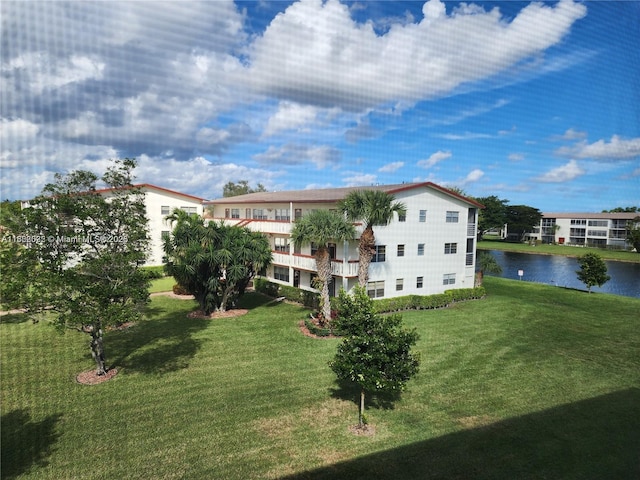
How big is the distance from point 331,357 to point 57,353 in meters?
9.88

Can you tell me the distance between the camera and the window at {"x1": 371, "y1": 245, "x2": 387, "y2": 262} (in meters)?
19.6

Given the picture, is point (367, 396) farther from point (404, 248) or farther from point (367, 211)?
point (404, 248)

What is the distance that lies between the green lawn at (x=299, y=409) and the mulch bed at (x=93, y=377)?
0.23 m

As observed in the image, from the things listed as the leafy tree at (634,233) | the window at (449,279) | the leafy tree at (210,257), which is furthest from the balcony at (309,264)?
the leafy tree at (634,233)

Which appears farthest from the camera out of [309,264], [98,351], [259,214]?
[259,214]

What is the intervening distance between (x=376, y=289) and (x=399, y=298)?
4.42 ft

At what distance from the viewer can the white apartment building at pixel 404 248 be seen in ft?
64.6

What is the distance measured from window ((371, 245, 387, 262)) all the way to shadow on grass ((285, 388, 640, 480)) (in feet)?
37.3

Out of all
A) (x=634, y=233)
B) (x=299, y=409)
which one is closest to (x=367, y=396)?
(x=299, y=409)

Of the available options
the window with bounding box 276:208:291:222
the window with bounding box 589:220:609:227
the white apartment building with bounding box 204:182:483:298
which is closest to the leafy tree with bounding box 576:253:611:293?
the white apartment building with bounding box 204:182:483:298

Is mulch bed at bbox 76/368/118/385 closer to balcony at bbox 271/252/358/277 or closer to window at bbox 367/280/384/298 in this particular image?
balcony at bbox 271/252/358/277

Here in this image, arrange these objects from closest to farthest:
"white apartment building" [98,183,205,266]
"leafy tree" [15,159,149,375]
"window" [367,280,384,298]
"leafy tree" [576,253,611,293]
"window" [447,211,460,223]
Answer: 1. "leafy tree" [15,159,149,375]
2. "window" [367,280,384,298]
3. "window" [447,211,460,223]
4. "leafy tree" [576,253,611,293]
5. "white apartment building" [98,183,205,266]

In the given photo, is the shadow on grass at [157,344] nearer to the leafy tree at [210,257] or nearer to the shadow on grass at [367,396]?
the leafy tree at [210,257]

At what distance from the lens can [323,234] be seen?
1633 centimetres
